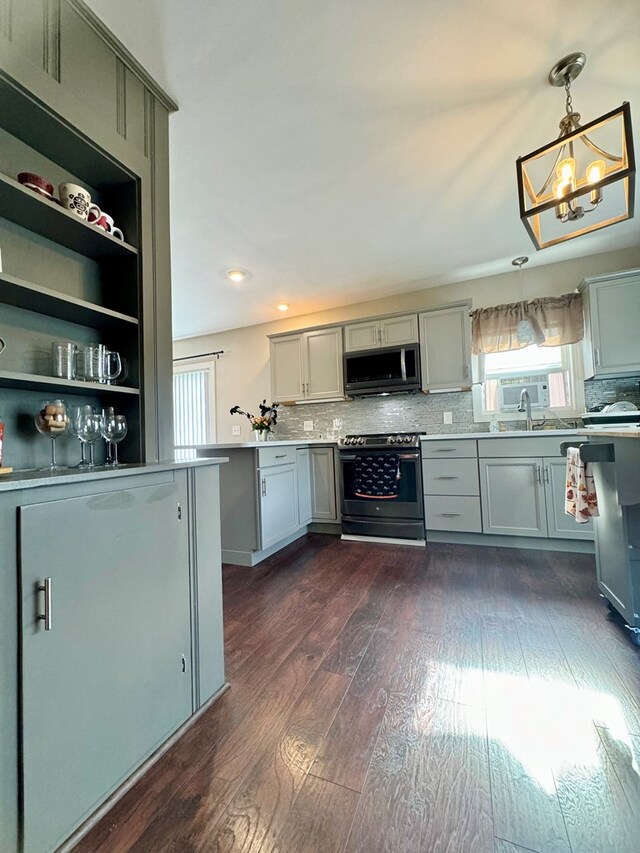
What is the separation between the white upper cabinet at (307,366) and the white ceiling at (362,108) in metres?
1.02

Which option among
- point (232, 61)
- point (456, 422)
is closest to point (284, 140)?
point (232, 61)

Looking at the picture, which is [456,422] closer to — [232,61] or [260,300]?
[260,300]

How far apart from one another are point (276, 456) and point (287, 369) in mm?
1400

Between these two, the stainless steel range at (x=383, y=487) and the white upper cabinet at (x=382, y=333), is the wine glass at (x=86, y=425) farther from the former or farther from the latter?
the white upper cabinet at (x=382, y=333)

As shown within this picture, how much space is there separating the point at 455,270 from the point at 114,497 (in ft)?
11.4

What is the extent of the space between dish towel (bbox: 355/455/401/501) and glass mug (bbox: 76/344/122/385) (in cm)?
233

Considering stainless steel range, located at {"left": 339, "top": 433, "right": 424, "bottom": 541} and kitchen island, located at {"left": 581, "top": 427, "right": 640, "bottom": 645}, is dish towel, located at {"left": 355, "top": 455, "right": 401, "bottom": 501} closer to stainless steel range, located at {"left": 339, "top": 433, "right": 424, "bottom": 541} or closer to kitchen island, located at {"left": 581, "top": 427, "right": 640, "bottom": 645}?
stainless steel range, located at {"left": 339, "top": 433, "right": 424, "bottom": 541}

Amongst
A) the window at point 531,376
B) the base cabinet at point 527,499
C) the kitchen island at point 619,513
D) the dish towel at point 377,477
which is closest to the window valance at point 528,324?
the window at point 531,376

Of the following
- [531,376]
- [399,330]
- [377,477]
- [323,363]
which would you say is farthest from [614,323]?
[323,363]

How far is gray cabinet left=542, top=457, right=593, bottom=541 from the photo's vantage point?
2.62m

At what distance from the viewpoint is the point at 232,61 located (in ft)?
4.63

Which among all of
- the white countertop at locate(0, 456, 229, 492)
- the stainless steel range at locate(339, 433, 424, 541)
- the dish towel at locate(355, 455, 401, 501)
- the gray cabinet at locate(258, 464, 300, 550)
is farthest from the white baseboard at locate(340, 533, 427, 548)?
the white countertop at locate(0, 456, 229, 492)

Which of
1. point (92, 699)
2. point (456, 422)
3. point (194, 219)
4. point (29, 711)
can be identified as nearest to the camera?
point (29, 711)

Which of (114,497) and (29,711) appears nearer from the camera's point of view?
(29,711)
